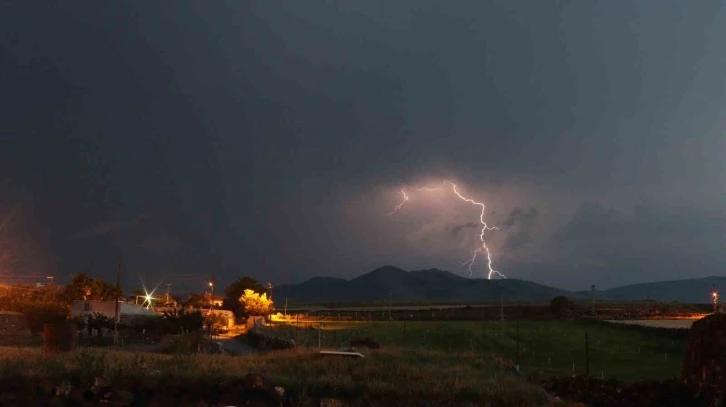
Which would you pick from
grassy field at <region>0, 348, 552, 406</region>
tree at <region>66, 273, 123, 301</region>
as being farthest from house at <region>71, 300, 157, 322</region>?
grassy field at <region>0, 348, 552, 406</region>

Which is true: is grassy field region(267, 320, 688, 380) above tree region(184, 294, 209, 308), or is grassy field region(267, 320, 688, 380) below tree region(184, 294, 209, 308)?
below

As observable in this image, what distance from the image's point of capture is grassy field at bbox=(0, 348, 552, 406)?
1814 cm

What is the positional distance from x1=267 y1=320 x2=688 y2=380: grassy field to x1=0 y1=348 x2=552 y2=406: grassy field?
712 inches

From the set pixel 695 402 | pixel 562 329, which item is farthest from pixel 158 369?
pixel 562 329

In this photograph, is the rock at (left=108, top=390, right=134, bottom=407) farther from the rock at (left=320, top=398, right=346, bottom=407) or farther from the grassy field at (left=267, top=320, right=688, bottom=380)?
the grassy field at (left=267, top=320, right=688, bottom=380)

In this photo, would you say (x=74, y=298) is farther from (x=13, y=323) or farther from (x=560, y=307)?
(x=560, y=307)

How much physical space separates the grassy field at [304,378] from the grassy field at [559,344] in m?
18.1

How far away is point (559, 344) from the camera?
5666 centimetres

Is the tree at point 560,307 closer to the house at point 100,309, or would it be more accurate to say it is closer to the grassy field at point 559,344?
the grassy field at point 559,344

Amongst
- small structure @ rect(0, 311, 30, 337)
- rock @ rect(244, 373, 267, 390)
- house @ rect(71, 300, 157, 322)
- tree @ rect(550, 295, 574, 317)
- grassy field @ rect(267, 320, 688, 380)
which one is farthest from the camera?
tree @ rect(550, 295, 574, 317)

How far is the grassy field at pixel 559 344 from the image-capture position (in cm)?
4350

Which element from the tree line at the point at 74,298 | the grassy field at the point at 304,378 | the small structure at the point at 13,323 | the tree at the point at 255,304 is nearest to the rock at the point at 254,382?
the grassy field at the point at 304,378

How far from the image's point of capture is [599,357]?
49.5 m

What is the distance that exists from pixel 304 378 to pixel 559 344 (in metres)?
41.8
